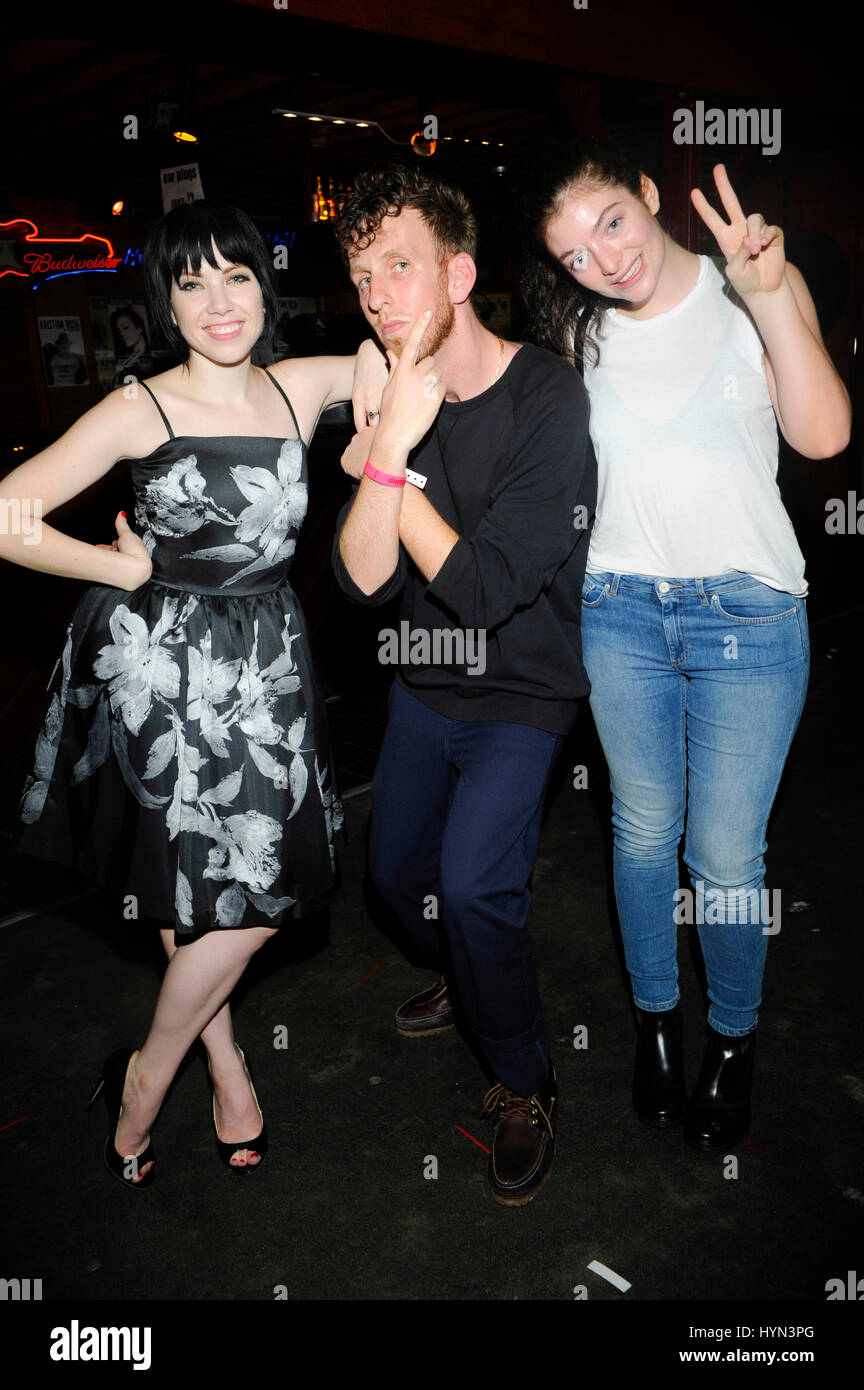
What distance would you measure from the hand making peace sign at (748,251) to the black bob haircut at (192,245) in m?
0.82

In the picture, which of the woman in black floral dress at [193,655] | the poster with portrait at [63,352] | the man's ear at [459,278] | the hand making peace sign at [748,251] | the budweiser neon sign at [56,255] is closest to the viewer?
the hand making peace sign at [748,251]

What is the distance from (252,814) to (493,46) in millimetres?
3928

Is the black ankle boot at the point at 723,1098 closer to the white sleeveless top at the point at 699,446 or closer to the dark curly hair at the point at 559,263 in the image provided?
the white sleeveless top at the point at 699,446

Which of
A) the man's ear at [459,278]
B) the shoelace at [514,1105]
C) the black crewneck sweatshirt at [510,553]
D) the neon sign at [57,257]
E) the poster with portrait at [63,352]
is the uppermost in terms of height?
the neon sign at [57,257]

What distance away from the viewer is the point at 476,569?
71.4 inches

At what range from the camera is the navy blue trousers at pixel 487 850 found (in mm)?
1899

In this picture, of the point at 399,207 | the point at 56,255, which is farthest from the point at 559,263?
the point at 56,255

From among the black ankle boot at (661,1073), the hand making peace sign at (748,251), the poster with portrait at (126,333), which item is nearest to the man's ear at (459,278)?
the hand making peace sign at (748,251)

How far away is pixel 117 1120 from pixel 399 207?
1.99 metres

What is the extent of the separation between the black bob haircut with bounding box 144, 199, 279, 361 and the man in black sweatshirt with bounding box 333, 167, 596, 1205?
0.75 feet

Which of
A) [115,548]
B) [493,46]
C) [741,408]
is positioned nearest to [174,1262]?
[115,548]

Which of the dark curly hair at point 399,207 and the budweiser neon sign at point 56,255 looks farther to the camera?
the budweiser neon sign at point 56,255
